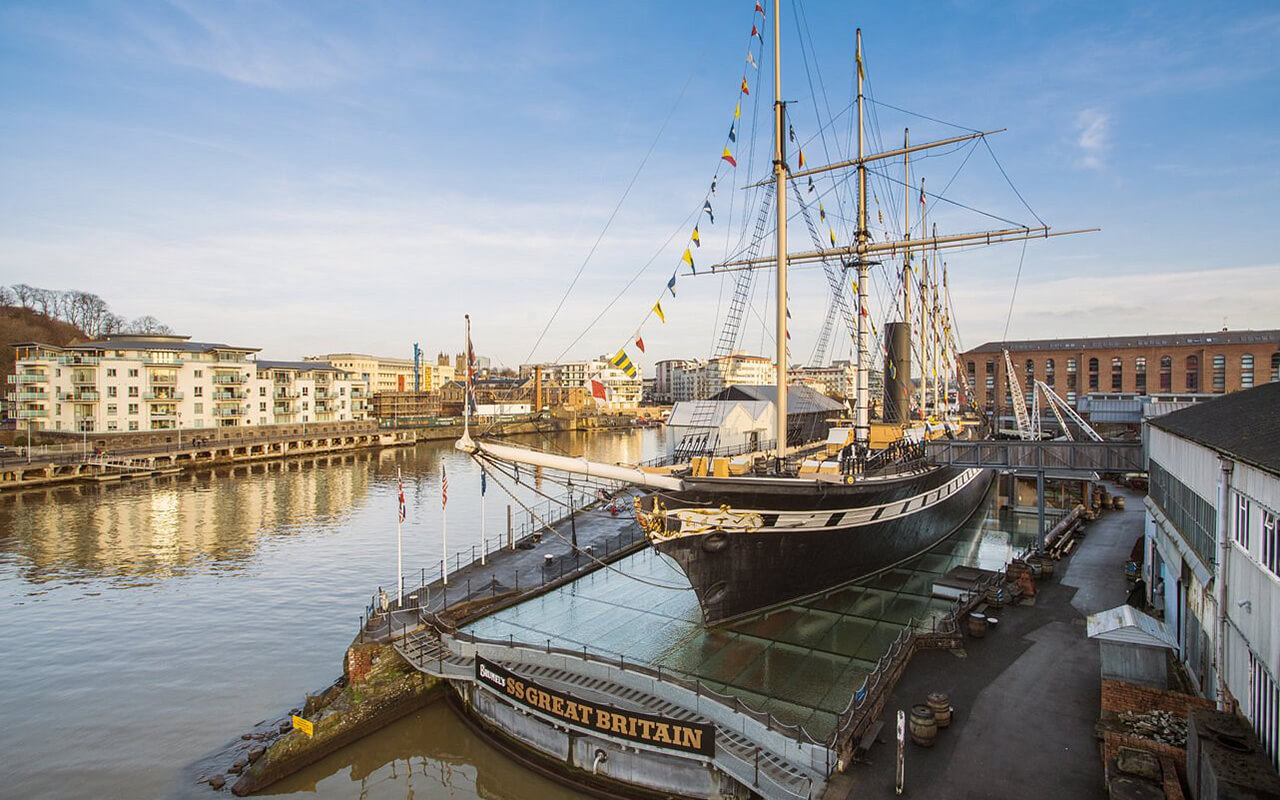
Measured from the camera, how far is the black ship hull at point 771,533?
16.3 metres

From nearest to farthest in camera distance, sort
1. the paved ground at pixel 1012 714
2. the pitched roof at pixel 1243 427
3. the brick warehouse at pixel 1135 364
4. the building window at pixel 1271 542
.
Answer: the building window at pixel 1271 542 → the pitched roof at pixel 1243 427 → the paved ground at pixel 1012 714 → the brick warehouse at pixel 1135 364

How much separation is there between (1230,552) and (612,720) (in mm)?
10328

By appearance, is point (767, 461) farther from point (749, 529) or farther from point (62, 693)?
point (62, 693)

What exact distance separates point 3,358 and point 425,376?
86385 mm

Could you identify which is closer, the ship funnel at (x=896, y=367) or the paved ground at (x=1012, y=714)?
the paved ground at (x=1012, y=714)

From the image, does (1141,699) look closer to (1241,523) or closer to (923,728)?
(1241,523)

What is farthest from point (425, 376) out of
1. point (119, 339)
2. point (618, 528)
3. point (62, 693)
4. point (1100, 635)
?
point (1100, 635)

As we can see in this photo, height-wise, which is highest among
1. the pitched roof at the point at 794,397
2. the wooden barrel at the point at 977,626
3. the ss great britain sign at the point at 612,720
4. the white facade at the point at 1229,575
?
the pitched roof at the point at 794,397

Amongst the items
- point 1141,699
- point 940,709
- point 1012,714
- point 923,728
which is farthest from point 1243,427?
point 923,728

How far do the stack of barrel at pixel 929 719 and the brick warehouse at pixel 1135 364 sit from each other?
67.4m

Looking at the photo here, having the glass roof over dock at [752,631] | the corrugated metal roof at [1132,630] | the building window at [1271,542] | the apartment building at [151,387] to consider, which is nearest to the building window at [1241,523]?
the building window at [1271,542]

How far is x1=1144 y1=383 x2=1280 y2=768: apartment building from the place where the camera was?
299 inches

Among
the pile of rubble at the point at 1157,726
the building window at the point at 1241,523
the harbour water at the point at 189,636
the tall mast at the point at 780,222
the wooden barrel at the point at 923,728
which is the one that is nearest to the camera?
the building window at the point at 1241,523

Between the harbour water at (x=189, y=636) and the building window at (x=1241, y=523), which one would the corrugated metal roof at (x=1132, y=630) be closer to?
the building window at (x=1241, y=523)
